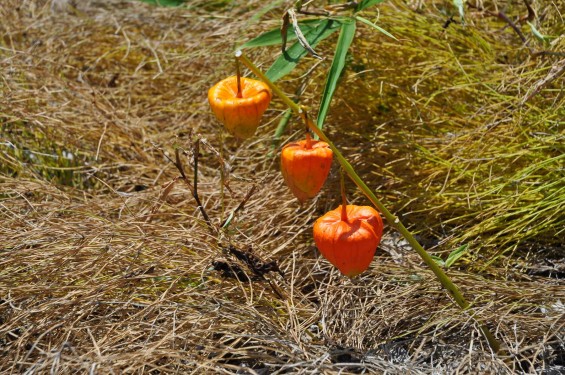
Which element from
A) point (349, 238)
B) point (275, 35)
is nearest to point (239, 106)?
point (349, 238)

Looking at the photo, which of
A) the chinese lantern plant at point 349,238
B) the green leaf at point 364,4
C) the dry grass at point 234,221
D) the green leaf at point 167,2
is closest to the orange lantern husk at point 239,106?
the chinese lantern plant at point 349,238

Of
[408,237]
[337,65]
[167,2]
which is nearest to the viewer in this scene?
[408,237]

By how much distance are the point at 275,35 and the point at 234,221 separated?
0.46m

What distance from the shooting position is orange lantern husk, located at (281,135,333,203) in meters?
1.28

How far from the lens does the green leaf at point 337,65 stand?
5.71 feet

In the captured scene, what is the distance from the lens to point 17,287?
5.39 ft

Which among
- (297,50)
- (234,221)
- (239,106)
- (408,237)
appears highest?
(239,106)

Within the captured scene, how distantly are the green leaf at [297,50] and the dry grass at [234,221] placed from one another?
0.25 meters

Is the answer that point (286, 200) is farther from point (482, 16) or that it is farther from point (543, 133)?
point (482, 16)

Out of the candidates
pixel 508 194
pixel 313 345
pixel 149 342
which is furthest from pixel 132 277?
pixel 508 194

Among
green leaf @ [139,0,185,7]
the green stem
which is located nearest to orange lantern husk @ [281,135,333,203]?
the green stem

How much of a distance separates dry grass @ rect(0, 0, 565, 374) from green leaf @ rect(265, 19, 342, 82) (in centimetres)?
25

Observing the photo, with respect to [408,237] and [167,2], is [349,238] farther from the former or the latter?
[167,2]

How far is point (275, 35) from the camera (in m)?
1.93
